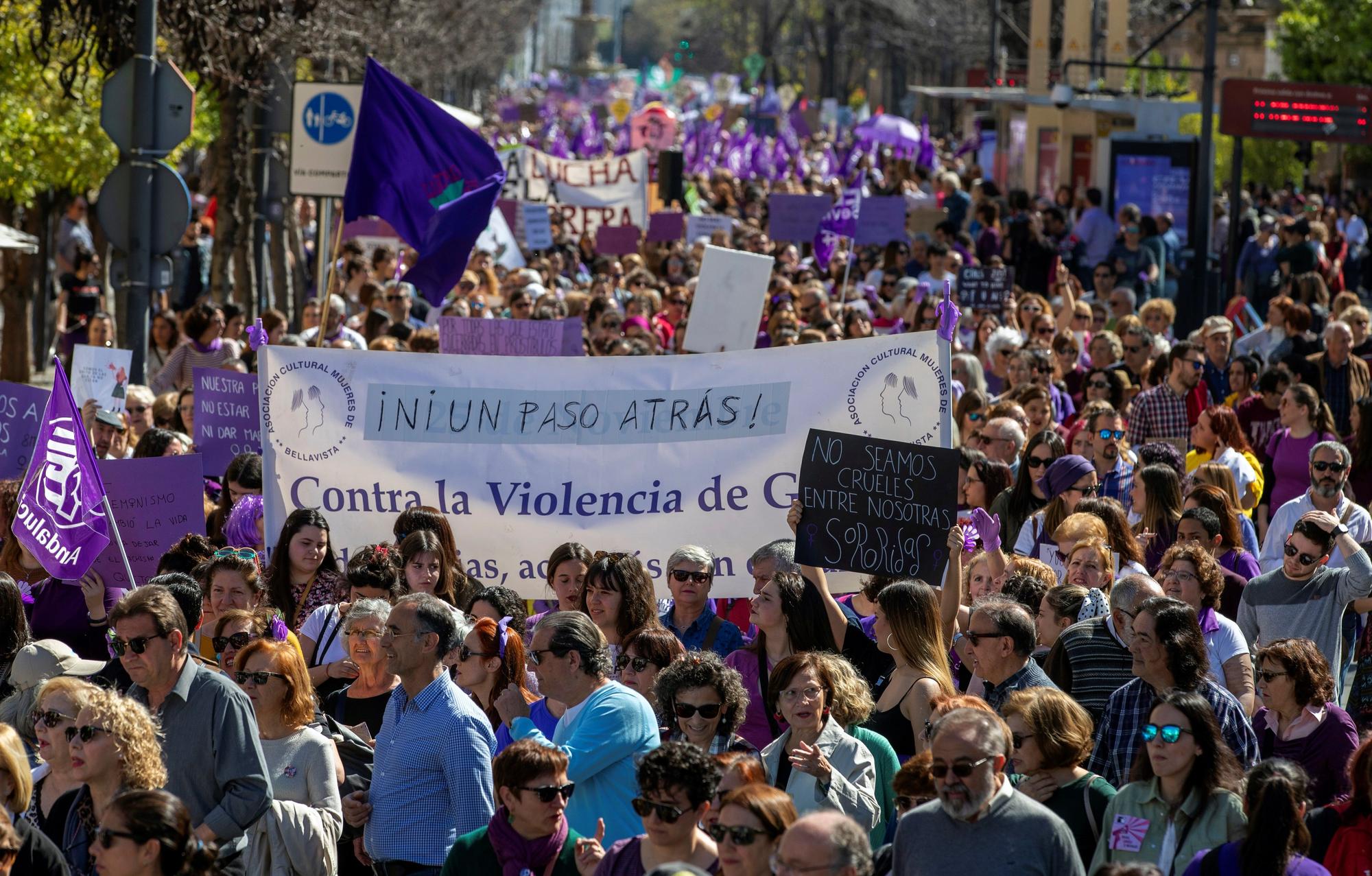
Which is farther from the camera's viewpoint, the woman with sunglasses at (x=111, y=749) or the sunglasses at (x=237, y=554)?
the sunglasses at (x=237, y=554)

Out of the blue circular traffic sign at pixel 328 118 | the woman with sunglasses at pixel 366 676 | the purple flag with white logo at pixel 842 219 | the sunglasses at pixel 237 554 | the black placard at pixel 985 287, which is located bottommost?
the woman with sunglasses at pixel 366 676

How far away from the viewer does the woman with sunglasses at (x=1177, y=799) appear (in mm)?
5352

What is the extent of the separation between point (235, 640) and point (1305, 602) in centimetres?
418

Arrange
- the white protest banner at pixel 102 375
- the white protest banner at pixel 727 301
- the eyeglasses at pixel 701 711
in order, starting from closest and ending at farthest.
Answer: the eyeglasses at pixel 701 711 → the white protest banner at pixel 102 375 → the white protest banner at pixel 727 301

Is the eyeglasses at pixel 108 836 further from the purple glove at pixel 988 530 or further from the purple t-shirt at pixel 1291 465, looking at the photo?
the purple t-shirt at pixel 1291 465

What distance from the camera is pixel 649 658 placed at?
659 centimetres

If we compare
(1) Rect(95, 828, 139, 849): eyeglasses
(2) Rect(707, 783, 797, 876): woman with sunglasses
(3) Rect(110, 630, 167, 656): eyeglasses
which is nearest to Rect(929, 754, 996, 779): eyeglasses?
(2) Rect(707, 783, 797, 876): woman with sunglasses

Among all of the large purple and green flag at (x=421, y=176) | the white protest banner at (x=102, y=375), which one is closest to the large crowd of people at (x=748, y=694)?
the white protest banner at (x=102, y=375)

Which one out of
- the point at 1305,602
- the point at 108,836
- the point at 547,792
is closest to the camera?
the point at 108,836

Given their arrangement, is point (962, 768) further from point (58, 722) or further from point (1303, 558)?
point (1303, 558)

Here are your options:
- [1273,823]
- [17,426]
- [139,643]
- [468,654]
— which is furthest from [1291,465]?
[139,643]

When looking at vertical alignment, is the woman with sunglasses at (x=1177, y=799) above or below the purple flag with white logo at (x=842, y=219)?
below

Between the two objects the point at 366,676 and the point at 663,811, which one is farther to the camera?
the point at 366,676

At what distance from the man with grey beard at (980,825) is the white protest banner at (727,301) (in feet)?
28.7
